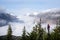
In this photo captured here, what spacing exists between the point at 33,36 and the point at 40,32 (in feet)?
26.0

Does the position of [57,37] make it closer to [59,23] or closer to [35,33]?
[35,33]

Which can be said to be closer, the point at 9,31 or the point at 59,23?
the point at 59,23

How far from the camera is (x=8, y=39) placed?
130 meters

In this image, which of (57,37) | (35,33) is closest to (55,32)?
(57,37)

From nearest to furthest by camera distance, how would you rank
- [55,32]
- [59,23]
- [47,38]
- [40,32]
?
1. [47,38]
2. [55,32]
3. [40,32]
4. [59,23]

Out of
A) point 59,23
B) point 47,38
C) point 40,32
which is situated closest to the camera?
point 47,38

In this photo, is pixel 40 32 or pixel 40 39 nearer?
pixel 40 39

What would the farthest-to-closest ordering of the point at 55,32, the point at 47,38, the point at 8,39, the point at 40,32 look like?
the point at 8,39 → the point at 40,32 → the point at 55,32 → the point at 47,38

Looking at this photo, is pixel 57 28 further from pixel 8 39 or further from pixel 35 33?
pixel 8 39

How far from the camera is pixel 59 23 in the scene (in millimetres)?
118125

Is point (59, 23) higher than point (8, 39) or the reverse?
higher

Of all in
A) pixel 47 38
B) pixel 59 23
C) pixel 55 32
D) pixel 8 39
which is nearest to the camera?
pixel 47 38

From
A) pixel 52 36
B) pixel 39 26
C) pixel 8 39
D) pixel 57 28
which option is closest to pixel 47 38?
pixel 52 36

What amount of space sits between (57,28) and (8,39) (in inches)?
1414
